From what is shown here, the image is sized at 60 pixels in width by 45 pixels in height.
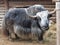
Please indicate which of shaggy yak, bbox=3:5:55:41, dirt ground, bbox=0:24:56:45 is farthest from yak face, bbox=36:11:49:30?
dirt ground, bbox=0:24:56:45

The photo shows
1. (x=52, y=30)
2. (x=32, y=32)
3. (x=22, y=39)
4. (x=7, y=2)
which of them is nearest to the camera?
(x=32, y=32)

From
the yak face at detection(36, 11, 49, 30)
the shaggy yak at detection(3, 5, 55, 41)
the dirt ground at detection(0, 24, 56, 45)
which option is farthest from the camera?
the dirt ground at detection(0, 24, 56, 45)

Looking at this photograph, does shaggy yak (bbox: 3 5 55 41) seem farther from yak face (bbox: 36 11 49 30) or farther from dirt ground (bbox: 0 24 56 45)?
dirt ground (bbox: 0 24 56 45)

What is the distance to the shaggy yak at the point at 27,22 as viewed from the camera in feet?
16.7

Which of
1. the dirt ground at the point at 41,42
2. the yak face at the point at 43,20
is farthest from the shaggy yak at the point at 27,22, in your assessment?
the dirt ground at the point at 41,42

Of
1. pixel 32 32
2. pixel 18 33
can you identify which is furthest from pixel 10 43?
pixel 32 32

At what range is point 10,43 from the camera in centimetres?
541

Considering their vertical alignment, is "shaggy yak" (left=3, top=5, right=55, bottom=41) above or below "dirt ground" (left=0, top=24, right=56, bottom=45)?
above

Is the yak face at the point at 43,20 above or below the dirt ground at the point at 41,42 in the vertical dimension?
above

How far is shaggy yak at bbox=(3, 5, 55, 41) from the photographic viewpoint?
16.7 feet

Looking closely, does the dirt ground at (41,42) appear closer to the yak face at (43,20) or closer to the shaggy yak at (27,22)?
the shaggy yak at (27,22)

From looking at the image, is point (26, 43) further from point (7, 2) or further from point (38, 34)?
point (7, 2)

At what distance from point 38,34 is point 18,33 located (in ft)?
1.74

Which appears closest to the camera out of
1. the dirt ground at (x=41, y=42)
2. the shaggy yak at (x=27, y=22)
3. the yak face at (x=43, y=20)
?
the yak face at (x=43, y=20)
